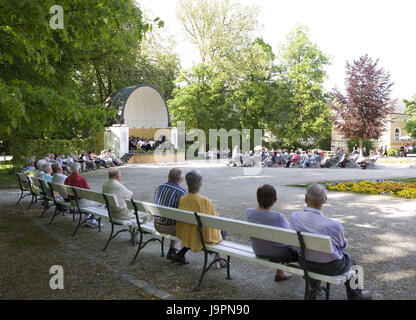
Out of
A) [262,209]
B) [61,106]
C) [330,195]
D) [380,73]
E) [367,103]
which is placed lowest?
[330,195]

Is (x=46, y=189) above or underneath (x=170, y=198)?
underneath

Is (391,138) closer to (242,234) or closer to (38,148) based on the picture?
(38,148)

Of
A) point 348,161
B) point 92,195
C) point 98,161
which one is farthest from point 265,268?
point 98,161

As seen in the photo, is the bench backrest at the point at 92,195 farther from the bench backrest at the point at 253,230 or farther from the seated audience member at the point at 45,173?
the seated audience member at the point at 45,173

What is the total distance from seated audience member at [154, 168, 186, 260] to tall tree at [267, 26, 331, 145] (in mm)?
35169

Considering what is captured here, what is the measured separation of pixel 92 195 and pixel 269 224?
133 inches

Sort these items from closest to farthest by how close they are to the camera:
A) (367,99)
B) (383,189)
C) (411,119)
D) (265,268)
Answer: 1. (265,268)
2. (383,189)
3. (367,99)
4. (411,119)

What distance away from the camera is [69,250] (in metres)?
5.55

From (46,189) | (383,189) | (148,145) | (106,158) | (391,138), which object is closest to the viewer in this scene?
(46,189)

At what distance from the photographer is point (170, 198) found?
16.5ft

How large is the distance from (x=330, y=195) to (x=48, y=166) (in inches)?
310
